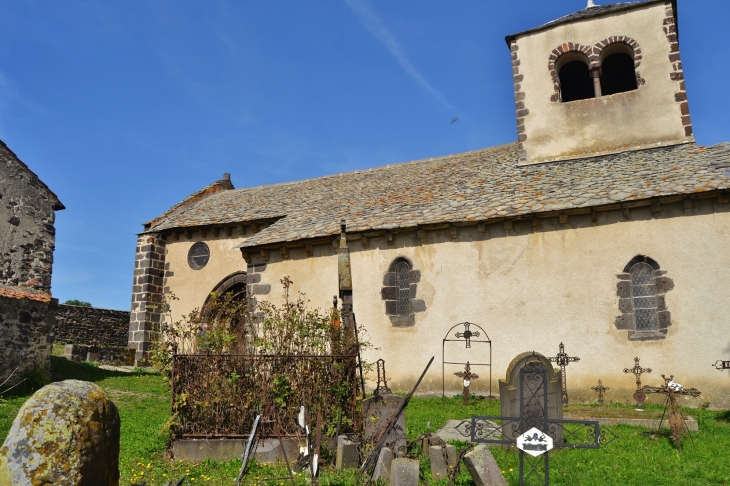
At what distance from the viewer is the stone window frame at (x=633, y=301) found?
12812 mm

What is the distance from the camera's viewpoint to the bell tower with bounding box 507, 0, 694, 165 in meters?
16.8

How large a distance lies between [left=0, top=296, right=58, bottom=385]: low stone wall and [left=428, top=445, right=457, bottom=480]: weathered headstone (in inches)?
379

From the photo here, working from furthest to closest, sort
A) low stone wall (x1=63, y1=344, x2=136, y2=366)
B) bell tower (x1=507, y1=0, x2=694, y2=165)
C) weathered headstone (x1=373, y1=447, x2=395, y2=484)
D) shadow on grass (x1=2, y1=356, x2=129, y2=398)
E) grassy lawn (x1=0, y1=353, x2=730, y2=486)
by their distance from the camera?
low stone wall (x1=63, y1=344, x2=136, y2=366) < bell tower (x1=507, y1=0, x2=694, y2=165) < shadow on grass (x1=2, y1=356, x2=129, y2=398) < grassy lawn (x1=0, y1=353, x2=730, y2=486) < weathered headstone (x1=373, y1=447, x2=395, y2=484)

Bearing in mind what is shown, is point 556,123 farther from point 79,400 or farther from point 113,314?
point 113,314

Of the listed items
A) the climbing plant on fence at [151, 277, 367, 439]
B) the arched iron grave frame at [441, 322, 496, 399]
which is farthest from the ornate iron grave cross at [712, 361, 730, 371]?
the climbing plant on fence at [151, 277, 367, 439]

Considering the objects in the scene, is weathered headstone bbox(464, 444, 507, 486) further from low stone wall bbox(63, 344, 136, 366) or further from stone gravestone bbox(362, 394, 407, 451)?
low stone wall bbox(63, 344, 136, 366)

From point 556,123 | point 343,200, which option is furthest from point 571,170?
point 343,200

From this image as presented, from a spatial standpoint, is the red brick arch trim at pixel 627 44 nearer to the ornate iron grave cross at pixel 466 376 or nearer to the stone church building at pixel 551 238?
the stone church building at pixel 551 238

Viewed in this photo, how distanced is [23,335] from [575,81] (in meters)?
16.8

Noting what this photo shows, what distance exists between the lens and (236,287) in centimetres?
2044

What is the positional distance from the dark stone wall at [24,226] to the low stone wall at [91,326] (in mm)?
7369

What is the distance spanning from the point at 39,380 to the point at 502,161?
532 inches

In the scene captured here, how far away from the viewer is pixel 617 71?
747 inches

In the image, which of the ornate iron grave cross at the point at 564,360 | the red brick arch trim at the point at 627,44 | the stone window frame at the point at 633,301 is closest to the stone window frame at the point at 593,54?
the red brick arch trim at the point at 627,44
